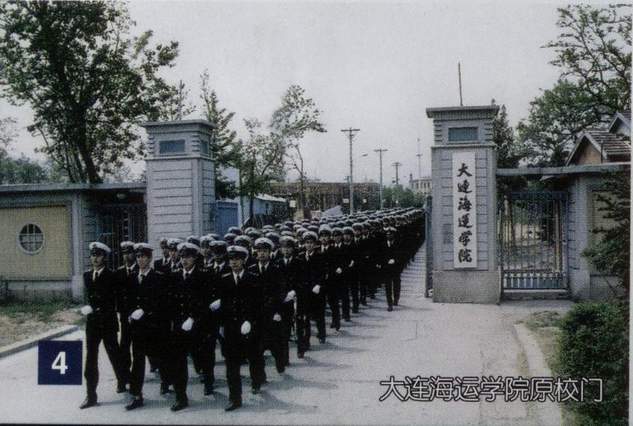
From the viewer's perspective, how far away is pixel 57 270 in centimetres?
1001

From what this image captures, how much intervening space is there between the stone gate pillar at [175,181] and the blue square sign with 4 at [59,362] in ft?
14.3

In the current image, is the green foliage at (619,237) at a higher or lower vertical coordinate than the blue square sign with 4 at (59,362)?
higher

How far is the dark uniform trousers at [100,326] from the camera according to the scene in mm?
5023

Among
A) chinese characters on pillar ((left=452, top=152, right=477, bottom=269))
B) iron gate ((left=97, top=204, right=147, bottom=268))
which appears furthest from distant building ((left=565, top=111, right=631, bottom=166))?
iron gate ((left=97, top=204, right=147, bottom=268))

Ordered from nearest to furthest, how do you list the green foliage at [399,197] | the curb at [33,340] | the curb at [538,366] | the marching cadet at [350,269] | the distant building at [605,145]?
the curb at [538,366] → the curb at [33,340] → the marching cadet at [350,269] → the distant building at [605,145] → the green foliage at [399,197]

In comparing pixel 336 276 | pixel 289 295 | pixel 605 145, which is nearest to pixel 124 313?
pixel 289 295

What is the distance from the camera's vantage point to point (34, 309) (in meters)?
9.35

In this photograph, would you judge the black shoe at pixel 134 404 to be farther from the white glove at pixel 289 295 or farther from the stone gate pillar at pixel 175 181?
the stone gate pillar at pixel 175 181

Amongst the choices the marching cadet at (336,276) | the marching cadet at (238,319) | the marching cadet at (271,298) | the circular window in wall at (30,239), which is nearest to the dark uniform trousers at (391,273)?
the marching cadet at (336,276)

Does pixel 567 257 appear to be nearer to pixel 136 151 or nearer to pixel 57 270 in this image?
pixel 57 270

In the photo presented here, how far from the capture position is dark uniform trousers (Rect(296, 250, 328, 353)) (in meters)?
6.46

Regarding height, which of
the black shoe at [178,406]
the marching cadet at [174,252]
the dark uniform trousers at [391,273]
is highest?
the marching cadet at [174,252]

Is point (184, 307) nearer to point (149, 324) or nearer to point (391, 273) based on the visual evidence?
point (149, 324)

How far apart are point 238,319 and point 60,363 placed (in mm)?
1685
